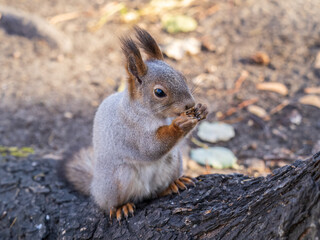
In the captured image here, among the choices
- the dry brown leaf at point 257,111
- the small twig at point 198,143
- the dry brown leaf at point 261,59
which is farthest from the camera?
the dry brown leaf at point 261,59

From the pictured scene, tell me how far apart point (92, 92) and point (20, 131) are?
71 cm

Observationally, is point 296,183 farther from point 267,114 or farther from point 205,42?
point 205,42

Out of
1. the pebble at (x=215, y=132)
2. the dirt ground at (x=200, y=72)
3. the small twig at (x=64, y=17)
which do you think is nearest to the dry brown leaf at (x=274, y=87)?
the dirt ground at (x=200, y=72)

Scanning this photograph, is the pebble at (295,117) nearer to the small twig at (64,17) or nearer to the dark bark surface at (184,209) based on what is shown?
the dark bark surface at (184,209)

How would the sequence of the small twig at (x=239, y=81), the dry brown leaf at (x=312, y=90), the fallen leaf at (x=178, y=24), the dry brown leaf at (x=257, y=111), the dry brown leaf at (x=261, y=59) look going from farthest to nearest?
the fallen leaf at (x=178, y=24)
the dry brown leaf at (x=261, y=59)
the small twig at (x=239, y=81)
the dry brown leaf at (x=312, y=90)
the dry brown leaf at (x=257, y=111)

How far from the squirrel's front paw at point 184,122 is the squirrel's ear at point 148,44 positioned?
370 millimetres

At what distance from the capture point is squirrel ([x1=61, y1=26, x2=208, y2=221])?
147 centimetres

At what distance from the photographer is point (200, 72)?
10.6 feet

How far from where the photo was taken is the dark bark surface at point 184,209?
3.34 feet

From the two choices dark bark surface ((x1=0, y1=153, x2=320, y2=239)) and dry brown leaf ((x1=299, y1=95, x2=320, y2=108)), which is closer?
dark bark surface ((x1=0, y1=153, x2=320, y2=239))

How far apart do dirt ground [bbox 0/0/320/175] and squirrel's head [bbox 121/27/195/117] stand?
709mm

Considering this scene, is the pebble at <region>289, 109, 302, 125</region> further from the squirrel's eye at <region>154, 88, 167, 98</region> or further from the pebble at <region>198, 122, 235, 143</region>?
the squirrel's eye at <region>154, 88, 167, 98</region>

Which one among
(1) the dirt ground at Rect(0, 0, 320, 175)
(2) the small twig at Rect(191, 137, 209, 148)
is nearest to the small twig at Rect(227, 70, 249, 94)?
(1) the dirt ground at Rect(0, 0, 320, 175)

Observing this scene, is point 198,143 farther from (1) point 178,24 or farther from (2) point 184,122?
(1) point 178,24
